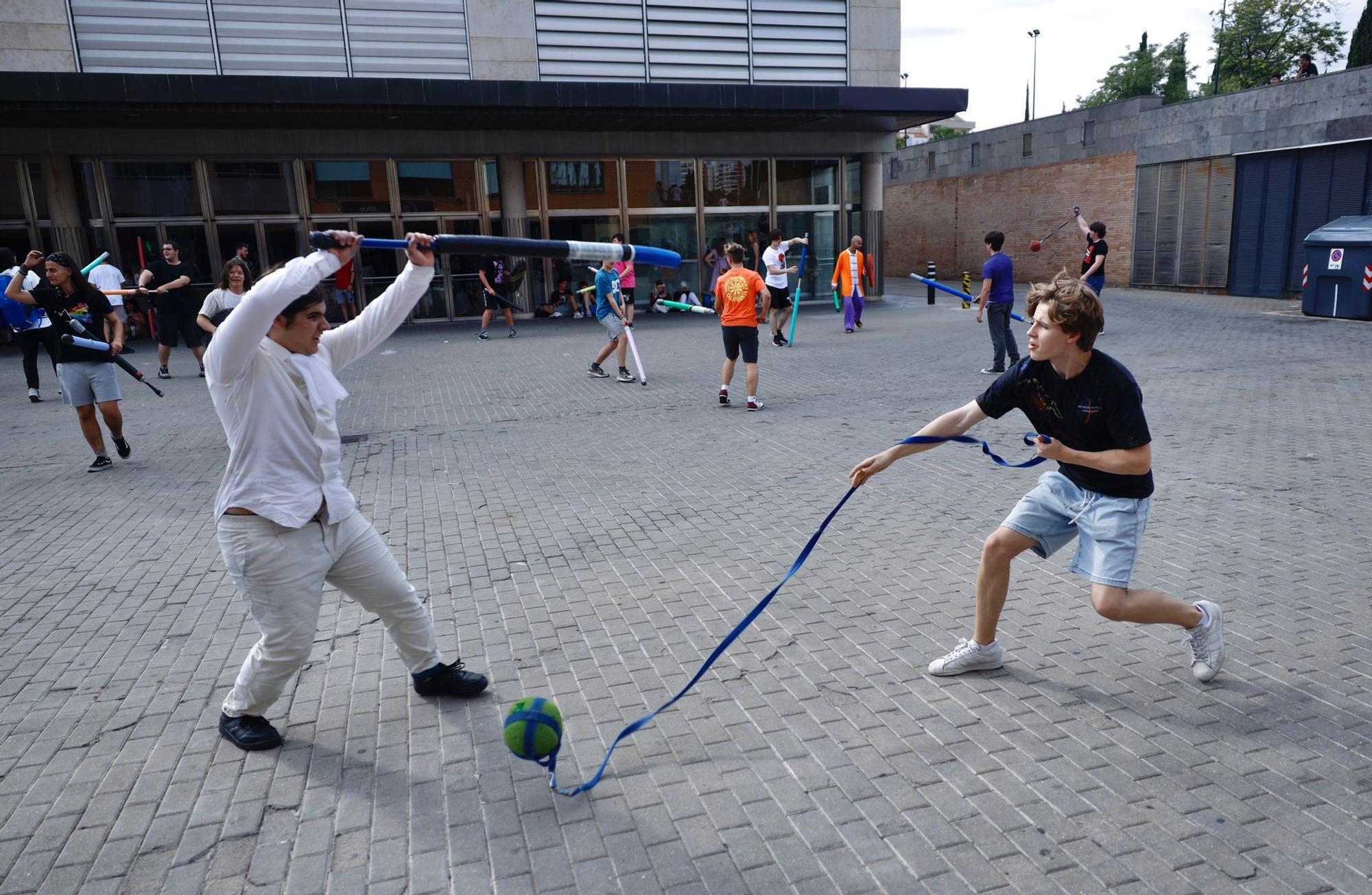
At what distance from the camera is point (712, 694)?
160 inches

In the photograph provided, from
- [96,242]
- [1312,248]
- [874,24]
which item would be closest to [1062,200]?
[874,24]

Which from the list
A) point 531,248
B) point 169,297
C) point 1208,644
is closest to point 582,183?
point 169,297

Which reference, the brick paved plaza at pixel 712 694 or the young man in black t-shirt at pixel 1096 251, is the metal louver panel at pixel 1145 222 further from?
the brick paved plaza at pixel 712 694

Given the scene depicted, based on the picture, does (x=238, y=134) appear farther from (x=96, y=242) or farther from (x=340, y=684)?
(x=340, y=684)

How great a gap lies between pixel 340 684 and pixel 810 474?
4.45m

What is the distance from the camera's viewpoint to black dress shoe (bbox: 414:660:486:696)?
4.02m

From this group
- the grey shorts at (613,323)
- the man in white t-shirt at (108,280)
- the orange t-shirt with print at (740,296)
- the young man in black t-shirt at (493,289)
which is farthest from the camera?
the young man in black t-shirt at (493,289)

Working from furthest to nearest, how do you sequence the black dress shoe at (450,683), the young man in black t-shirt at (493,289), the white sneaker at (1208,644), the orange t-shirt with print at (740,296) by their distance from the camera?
1. the young man in black t-shirt at (493,289)
2. the orange t-shirt with print at (740,296)
3. the black dress shoe at (450,683)
4. the white sneaker at (1208,644)

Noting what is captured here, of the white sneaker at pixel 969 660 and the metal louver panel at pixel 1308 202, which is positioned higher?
the metal louver panel at pixel 1308 202

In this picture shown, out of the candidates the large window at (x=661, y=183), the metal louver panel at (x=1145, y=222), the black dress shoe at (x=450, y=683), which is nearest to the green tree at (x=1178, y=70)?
the metal louver panel at (x=1145, y=222)

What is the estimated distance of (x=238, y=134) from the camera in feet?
63.8

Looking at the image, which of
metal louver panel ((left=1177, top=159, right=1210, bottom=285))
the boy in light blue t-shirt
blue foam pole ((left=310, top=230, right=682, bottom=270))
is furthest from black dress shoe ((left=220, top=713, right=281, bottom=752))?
metal louver panel ((left=1177, top=159, right=1210, bottom=285))

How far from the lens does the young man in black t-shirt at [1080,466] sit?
11.5 feet

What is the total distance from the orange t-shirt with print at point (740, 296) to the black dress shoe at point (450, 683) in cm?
669
